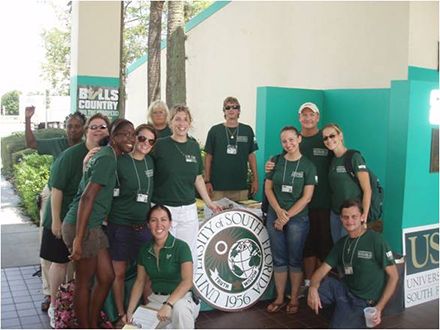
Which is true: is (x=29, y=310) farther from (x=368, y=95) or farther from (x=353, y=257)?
(x=368, y=95)

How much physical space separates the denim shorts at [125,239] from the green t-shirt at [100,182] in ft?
1.02

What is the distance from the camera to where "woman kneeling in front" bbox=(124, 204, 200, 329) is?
3697 millimetres

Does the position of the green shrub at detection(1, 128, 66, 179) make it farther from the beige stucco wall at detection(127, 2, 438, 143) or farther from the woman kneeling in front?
the woman kneeling in front

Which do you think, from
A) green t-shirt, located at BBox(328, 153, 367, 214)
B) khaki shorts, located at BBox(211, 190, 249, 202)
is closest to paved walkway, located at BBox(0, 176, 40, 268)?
khaki shorts, located at BBox(211, 190, 249, 202)

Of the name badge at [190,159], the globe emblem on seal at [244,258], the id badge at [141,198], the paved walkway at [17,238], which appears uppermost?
the name badge at [190,159]

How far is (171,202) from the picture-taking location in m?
4.36

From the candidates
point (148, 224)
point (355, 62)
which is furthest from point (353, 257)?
point (355, 62)

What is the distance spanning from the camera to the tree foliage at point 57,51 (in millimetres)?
26320

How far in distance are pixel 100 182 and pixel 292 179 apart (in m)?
1.83

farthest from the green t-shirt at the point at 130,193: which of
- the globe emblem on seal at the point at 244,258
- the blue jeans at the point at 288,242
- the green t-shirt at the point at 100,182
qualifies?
the blue jeans at the point at 288,242

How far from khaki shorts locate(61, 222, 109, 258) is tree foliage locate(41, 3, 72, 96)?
24.4m

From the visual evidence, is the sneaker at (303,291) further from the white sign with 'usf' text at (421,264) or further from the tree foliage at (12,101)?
the tree foliage at (12,101)

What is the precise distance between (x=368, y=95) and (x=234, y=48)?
251 inches

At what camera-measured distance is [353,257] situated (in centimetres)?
436
